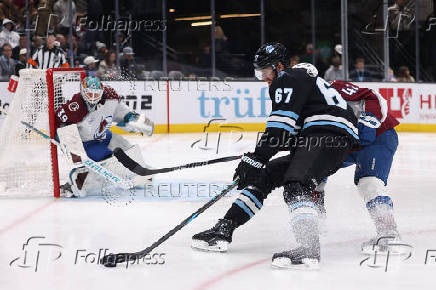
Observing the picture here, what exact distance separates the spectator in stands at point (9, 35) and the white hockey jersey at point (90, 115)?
16.9 ft

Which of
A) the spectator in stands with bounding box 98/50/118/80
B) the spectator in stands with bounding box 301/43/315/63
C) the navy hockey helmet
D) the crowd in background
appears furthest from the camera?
the spectator in stands with bounding box 301/43/315/63

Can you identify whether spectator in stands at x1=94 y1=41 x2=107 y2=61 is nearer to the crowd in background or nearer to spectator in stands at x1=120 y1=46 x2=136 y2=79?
the crowd in background

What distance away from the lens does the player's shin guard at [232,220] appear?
363 cm

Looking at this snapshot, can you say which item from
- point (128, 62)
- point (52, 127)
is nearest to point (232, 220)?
point (52, 127)

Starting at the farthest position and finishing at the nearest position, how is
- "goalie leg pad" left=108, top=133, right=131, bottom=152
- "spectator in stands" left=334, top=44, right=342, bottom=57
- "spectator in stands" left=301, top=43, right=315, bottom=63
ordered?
"spectator in stands" left=301, top=43, right=315, bottom=63 < "spectator in stands" left=334, top=44, right=342, bottom=57 < "goalie leg pad" left=108, top=133, right=131, bottom=152

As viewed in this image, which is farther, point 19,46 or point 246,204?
point 19,46

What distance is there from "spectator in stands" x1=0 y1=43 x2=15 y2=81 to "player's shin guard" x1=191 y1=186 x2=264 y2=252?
22.9 ft

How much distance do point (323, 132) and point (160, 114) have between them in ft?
23.3

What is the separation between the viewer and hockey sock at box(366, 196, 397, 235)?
3594mm

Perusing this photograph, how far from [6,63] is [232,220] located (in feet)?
23.4

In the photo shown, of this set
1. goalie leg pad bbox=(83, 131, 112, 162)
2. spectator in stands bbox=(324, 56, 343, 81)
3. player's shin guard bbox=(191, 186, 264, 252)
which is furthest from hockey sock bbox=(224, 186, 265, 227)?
spectator in stands bbox=(324, 56, 343, 81)

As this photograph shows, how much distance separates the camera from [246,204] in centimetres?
363

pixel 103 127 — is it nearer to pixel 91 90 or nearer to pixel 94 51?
pixel 91 90

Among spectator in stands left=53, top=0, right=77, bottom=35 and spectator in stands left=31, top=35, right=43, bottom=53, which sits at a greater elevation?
spectator in stands left=53, top=0, right=77, bottom=35
